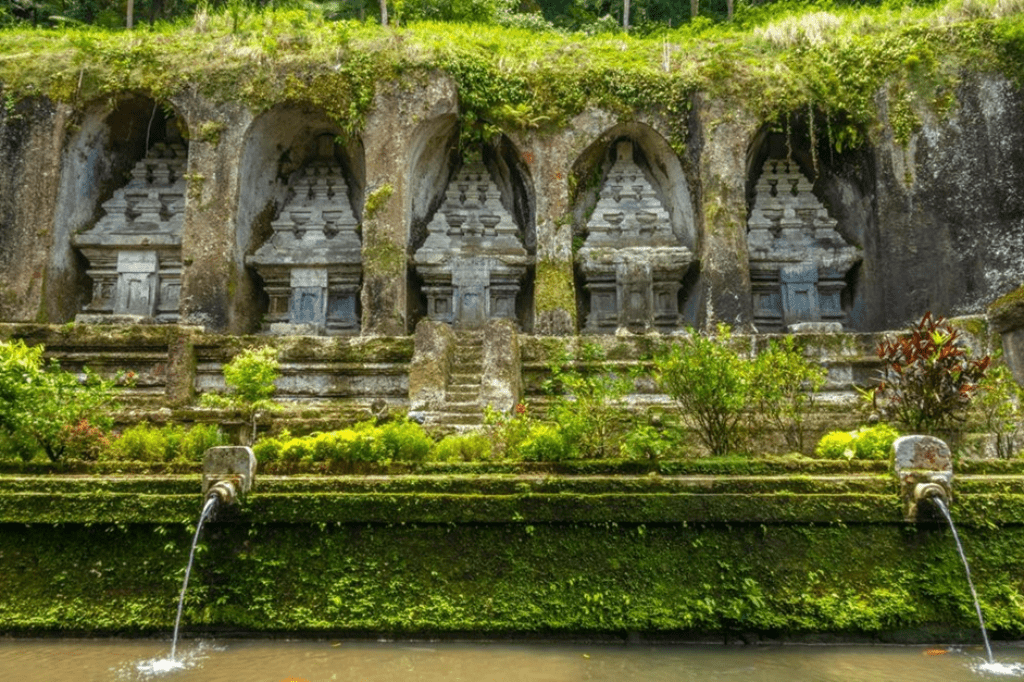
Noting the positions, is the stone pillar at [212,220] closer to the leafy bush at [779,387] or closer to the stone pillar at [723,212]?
the stone pillar at [723,212]

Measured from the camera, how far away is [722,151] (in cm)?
1319

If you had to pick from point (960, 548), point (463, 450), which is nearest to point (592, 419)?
point (463, 450)

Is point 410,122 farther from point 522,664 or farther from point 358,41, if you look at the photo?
point 522,664

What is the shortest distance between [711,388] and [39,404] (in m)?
4.97

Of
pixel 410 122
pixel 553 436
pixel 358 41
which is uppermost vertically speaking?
pixel 358 41

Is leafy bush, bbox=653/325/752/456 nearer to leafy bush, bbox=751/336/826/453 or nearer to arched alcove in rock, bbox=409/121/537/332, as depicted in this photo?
leafy bush, bbox=751/336/826/453

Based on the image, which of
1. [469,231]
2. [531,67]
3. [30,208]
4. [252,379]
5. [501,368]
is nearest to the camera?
[252,379]

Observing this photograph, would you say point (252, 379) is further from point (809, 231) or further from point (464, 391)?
point (809, 231)

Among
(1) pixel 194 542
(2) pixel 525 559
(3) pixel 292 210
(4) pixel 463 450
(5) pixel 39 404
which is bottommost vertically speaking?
(2) pixel 525 559

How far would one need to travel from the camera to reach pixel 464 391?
8.58 metres

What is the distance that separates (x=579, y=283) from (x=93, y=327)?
8273 millimetres

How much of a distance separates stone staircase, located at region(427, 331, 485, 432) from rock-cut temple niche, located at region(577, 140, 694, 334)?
4638mm

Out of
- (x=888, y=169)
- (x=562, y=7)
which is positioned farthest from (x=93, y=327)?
(x=562, y=7)

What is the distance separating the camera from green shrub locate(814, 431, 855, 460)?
19.2ft
